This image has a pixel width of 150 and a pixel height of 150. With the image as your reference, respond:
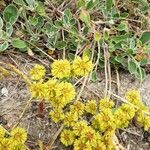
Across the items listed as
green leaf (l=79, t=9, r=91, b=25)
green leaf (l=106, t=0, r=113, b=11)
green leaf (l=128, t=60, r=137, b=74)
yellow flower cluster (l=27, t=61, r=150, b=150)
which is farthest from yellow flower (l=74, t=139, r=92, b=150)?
green leaf (l=106, t=0, r=113, b=11)

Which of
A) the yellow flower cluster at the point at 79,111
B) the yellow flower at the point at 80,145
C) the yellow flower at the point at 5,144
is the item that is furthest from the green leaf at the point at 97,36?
the yellow flower at the point at 5,144

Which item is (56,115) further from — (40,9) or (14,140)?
(40,9)

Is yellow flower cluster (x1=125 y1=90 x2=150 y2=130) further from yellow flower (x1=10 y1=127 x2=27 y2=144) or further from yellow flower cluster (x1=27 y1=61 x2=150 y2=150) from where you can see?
yellow flower (x1=10 y1=127 x2=27 y2=144)

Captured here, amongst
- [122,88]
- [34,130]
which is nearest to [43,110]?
[34,130]

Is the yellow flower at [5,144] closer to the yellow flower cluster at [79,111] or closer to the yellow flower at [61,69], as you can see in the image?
the yellow flower cluster at [79,111]

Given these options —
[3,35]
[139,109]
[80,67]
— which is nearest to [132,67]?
[139,109]

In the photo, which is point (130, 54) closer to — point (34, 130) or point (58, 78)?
point (58, 78)
